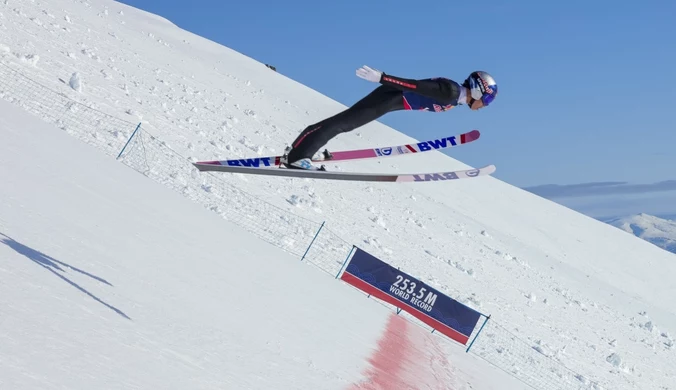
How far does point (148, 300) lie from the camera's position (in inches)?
295

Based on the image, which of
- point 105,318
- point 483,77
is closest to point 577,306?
point 483,77

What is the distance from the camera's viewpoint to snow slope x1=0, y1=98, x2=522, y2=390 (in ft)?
17.1

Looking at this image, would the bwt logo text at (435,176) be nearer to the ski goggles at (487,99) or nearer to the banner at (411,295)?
the ski goggles at (487,99)

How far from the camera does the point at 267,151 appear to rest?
30.7 meters

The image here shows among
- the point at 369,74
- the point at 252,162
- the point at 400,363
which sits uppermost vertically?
the point at 369,74

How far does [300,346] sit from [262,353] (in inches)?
57.9

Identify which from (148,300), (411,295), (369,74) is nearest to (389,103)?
(369,74)

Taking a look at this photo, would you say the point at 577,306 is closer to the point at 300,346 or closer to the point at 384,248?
the point at 384,248

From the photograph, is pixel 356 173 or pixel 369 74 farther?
pixel 356 173

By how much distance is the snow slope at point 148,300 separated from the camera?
205 inches

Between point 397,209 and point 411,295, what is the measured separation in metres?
13.5

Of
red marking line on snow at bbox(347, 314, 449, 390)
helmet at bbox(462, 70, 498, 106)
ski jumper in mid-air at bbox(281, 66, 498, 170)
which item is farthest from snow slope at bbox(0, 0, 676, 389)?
helmet at bbox(462, 70, 498, 106)

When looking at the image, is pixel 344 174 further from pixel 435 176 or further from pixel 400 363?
pixel 400 363

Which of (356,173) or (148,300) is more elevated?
(356,173)
